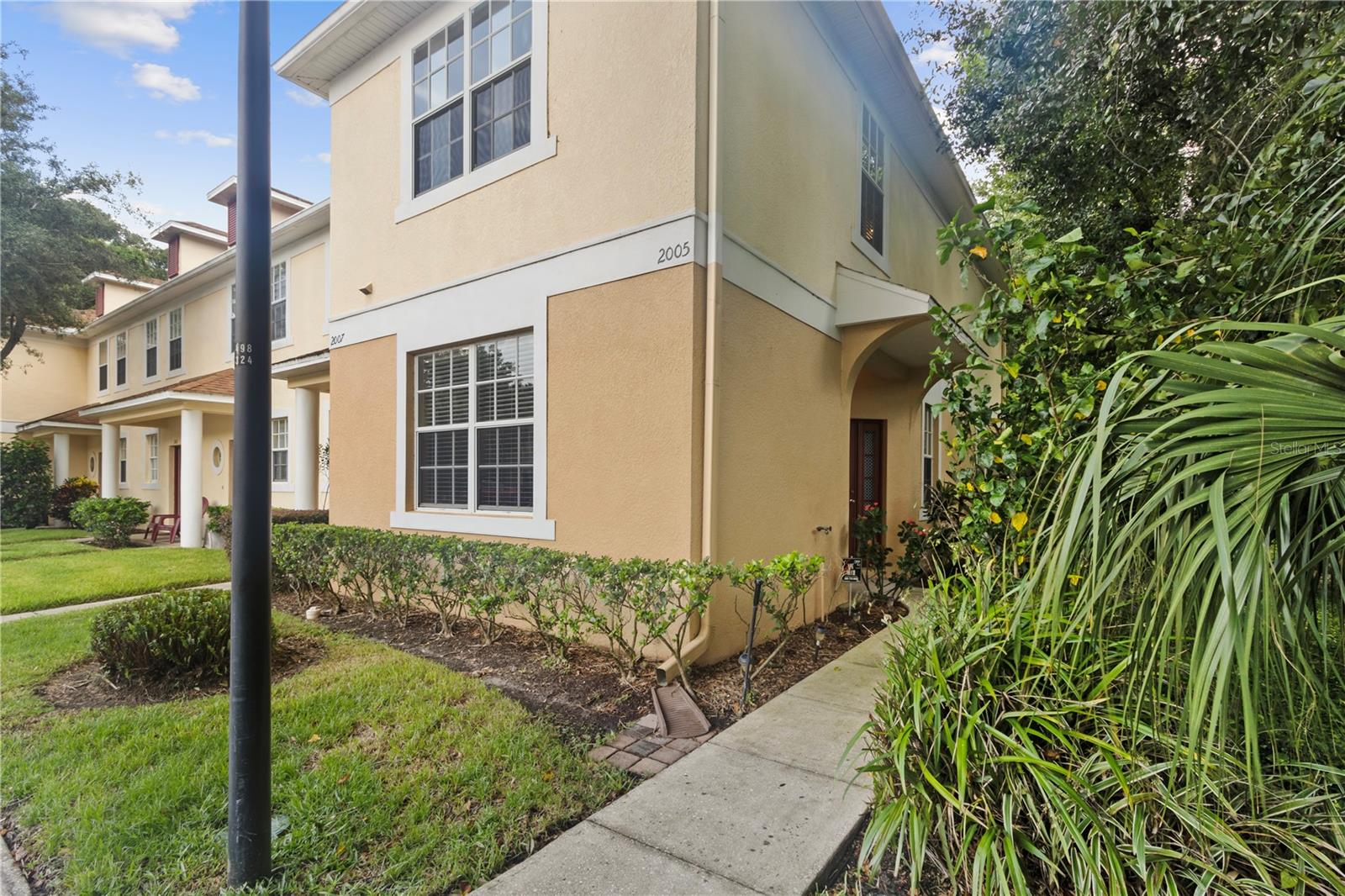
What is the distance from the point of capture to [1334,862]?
6.66ft

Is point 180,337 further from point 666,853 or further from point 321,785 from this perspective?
point 666,853

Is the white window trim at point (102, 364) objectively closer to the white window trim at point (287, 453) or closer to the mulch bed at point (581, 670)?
the white window trim at point (287, 453)

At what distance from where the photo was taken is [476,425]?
646 centimetres

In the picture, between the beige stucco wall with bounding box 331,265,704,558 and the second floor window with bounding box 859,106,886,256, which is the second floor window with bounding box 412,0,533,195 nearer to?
the beige stucco wall with bounding box 331,265,704,558

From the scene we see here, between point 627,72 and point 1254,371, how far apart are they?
16.7 feet

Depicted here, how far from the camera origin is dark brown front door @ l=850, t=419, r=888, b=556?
8.40 meters

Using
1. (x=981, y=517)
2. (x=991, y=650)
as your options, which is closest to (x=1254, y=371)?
(x=991, y=650)

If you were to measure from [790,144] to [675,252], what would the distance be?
2.26m

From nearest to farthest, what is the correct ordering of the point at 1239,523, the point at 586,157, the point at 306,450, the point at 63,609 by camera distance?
1. the point at 1239,523
2. the point at 586,157
3. the point at 63,609
4. the point at 306,450

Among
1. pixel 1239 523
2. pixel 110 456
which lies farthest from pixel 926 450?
pixel 110 456

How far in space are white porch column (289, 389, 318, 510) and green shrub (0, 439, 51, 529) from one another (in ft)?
40.5

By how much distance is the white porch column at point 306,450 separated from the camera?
425 inches

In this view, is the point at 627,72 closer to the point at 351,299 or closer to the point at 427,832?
the point at 351,299

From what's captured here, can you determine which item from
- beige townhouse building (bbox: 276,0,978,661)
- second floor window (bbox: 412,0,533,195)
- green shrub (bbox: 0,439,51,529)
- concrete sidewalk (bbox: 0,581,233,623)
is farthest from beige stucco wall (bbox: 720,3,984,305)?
green shrub (bbox: 0,439,51,529)
